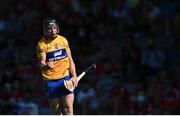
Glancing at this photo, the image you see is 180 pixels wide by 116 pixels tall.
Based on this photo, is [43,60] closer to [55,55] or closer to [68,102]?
[55,55]

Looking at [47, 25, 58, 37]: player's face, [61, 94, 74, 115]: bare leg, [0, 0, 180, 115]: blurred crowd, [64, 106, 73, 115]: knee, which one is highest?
[47, 25, 58, 37]: player's face

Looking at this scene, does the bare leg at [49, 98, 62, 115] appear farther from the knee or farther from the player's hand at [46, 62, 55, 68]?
the player's hand at [46, 62, 55, 68]

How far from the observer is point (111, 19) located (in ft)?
59.8

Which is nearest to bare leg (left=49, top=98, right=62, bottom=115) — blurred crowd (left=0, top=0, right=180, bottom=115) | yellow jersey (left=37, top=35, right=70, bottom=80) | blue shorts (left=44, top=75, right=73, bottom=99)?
blue shorts (left=44, top=75, right=73, bottom=99)

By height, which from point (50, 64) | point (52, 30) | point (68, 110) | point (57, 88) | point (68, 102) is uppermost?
point (52, 30)

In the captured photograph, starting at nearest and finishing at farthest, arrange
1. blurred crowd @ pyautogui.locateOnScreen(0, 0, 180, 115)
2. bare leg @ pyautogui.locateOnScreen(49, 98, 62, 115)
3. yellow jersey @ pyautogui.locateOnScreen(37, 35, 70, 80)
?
yellow jersey @ pyautogui.locateOnScreen(37, 35, 70, 80) → bare leg @ pyautogui.locateOnScreen(49, 98, 62, 115) → blurred crowd @ pyautogui.locateOnScreen(0, 0, 180, 115)

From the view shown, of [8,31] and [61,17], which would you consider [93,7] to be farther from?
[8,31]

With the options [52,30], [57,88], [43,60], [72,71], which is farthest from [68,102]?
[52,30]

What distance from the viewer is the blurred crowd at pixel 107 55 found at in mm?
16078

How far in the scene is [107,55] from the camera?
17.3 m

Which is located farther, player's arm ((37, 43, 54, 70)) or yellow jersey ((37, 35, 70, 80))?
yellow jersey ((37, 35, 70, 80))

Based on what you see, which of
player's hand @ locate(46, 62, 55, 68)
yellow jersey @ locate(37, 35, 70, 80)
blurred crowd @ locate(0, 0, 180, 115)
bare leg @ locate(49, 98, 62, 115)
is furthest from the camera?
blurred crowd @ locate(0, 0, 180, 115)

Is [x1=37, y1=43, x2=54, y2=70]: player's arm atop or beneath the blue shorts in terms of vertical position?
atop

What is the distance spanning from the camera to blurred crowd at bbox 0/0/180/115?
16078 millimetres
